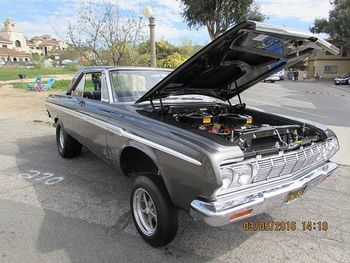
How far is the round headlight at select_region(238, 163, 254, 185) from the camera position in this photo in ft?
8.29

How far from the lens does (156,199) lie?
287 cm

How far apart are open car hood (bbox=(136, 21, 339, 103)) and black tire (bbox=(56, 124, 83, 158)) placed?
245 centimetres

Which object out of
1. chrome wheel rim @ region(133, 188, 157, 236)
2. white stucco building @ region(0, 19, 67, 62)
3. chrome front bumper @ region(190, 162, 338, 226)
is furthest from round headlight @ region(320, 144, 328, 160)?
white stucco building @ region(0, 19, 67, 62)

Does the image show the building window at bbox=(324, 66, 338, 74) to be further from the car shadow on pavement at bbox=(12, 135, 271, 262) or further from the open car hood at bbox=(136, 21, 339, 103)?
the car shadow on pavement at bbox=(12, 135, 271, 262)

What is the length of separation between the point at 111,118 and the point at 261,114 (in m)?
2.02

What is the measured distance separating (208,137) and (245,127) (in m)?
0.98

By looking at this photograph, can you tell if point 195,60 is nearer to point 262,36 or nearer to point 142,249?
point 262,36

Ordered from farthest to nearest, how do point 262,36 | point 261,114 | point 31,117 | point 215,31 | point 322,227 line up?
point 215,31 < point 31,117 < point 261,114 < point 322,227 < point 262,36

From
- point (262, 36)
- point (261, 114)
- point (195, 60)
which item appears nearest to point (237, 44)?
point (262, 36)

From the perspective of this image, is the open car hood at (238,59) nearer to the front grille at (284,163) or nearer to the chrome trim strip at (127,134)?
the chrome trim strip at (127,134)

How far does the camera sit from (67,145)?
560 cm

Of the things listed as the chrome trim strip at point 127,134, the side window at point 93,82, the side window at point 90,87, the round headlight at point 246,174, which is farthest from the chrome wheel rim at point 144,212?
the side window at point 93,82

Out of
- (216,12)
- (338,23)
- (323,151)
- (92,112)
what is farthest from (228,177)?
(338,23)

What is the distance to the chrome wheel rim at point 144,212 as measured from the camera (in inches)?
123
